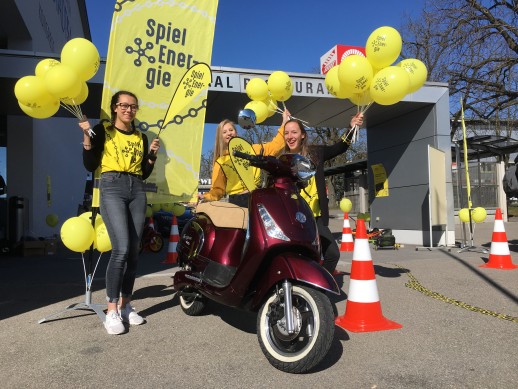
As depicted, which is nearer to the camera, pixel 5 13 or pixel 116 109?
pixel 116 109

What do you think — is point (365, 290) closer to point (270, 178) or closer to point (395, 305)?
point (395, 305)

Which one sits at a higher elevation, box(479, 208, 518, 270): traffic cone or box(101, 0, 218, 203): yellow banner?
box(101, 0, 218, 203): yellow banner

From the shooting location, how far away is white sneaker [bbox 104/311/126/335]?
3.39m

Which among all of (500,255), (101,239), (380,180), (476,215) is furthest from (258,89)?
(380,180)

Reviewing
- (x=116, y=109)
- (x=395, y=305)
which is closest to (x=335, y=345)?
(x=395, y=305)

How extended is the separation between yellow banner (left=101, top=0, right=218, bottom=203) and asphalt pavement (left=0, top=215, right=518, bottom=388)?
142 centimetres

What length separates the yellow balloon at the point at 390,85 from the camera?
169 inches

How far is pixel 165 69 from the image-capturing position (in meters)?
5.11

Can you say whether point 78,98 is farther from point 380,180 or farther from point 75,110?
point 380,180

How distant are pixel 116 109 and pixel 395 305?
312 centimetres

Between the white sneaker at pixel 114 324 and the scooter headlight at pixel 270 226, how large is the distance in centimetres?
148

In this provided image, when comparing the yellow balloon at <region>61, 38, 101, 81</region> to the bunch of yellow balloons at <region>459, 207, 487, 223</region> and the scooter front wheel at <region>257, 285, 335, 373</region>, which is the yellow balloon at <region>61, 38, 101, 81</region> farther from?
the bunch of yellow balloons at <region>459, 207, 487, 223</region>

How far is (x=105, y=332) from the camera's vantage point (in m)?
3.48

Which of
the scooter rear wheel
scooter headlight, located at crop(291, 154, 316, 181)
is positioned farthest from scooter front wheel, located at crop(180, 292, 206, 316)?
scooter headlight, located at crop(291, 154, 316, 181)
